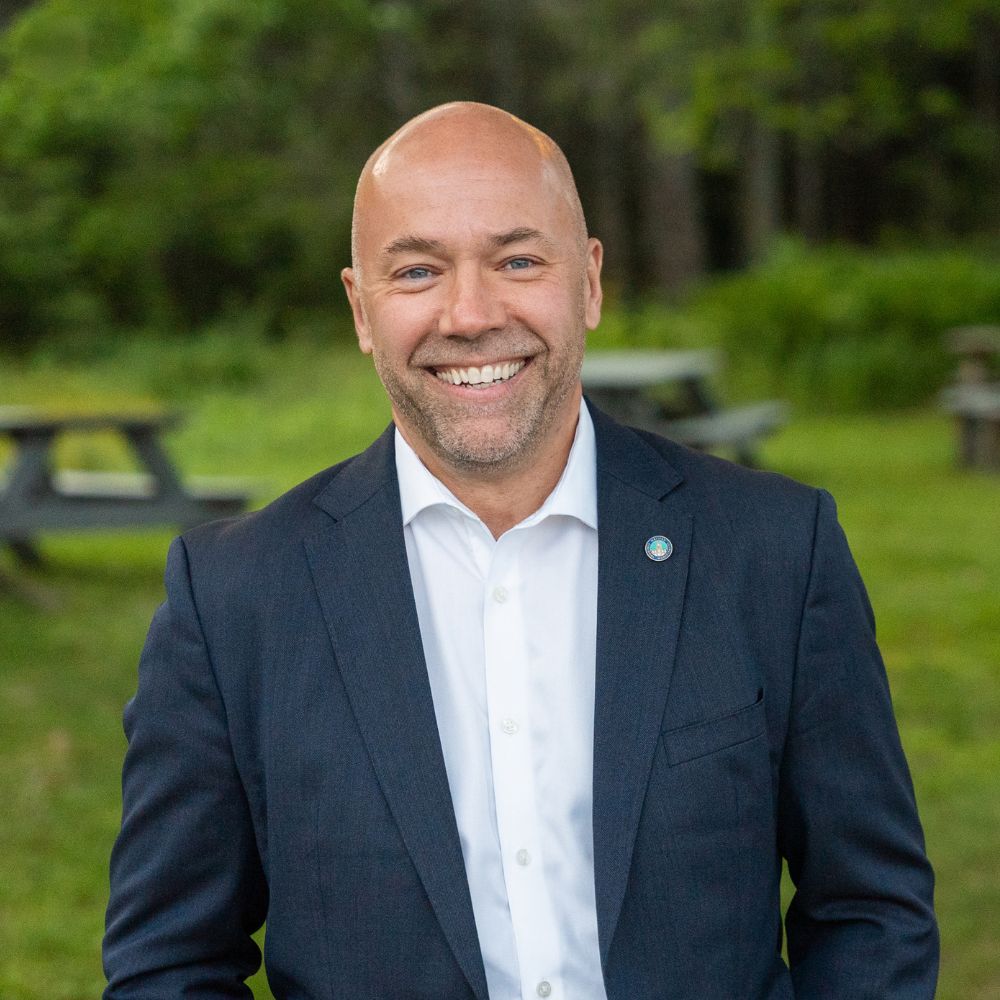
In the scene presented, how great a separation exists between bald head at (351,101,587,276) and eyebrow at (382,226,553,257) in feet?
0.19

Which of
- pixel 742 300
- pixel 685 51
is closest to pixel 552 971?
pixel 685 51

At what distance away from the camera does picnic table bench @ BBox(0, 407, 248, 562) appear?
7.17 m

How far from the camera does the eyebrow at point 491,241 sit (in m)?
1.89

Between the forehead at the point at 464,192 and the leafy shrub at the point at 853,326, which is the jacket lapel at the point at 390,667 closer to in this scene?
the forehead at the point at 464,192

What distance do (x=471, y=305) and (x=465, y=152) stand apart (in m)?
0.19

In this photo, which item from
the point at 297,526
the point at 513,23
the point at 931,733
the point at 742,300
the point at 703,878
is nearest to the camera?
the point at 703,878

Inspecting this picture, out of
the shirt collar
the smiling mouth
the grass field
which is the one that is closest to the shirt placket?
the shirt collar

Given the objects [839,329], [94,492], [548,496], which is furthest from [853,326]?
[548,496]

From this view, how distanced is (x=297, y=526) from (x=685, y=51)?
31.3 ft

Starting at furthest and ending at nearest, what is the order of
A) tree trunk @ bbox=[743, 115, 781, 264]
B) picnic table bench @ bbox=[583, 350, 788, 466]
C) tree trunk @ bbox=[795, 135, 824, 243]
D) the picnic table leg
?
1. tree trunk @ bbox=[795, 135, 824, 243]
2. tree trunk @ bbox=[743, 115, 781, 264]
3. picnic table bench @ bbox=[583, 350, 788, 466]
4. the picnic table leg

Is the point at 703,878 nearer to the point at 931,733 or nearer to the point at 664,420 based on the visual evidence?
the point at 931,733

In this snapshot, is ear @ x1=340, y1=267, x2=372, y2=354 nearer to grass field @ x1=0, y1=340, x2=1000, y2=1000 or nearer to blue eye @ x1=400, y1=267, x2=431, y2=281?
blue eye @ x1=400, y1=267, x2=431, y2=281

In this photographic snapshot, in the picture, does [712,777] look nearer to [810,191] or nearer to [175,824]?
[175,824]

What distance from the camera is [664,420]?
1045 centimetres
